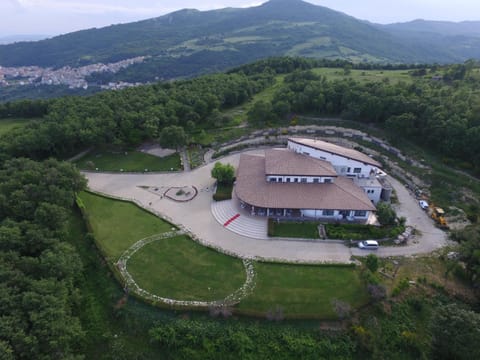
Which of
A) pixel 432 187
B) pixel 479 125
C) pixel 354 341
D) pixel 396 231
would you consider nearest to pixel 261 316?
pixel 354 341

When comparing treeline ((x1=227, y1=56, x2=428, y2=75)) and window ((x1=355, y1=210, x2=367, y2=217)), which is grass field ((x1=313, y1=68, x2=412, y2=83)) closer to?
treeline ((x1=227, y1=56, x2=428, y2=75))

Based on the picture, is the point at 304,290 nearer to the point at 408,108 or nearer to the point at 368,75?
the point at 408,108

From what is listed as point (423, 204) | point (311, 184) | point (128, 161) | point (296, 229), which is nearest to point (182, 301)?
point (296, 229)

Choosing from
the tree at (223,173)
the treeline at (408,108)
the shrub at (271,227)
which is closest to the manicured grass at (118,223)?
the tree at (223,173)

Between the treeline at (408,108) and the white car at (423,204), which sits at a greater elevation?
the treeline at (408,108)

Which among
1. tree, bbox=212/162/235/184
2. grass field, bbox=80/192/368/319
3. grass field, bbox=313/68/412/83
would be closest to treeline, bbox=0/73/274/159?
tree, bbox=212/162/235/184

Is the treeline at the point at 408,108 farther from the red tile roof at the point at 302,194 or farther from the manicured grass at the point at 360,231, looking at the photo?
the manicured grass at the point at 360,231
